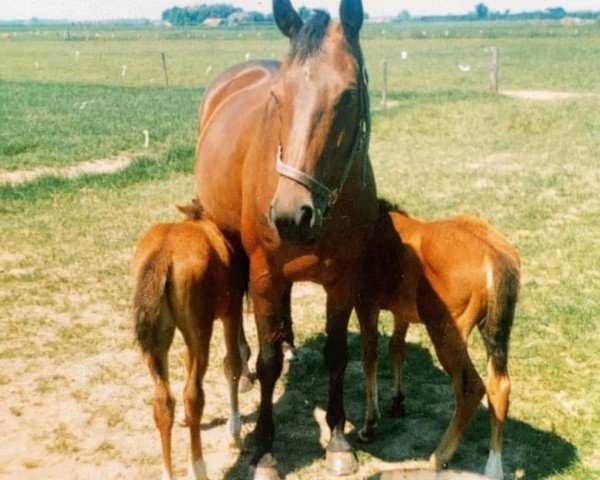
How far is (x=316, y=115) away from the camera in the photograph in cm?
286

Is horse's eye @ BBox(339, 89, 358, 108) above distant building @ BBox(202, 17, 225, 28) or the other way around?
the other way around

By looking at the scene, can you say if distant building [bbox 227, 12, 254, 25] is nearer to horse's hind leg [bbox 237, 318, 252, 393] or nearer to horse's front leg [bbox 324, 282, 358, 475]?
horse's hind leg [bbox 237, 318, 252, 393]

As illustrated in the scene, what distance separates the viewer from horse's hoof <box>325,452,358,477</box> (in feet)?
12.5

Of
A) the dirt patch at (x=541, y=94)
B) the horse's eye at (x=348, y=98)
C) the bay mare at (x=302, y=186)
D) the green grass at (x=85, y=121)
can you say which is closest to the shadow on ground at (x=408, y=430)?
the bay mare at (x=302, y=186)

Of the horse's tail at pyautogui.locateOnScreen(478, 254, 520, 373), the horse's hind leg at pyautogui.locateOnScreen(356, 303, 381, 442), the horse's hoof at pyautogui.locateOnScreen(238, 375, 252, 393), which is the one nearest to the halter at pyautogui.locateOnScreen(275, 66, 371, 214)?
the horse's tail at pyautogui.locateOnScreen(478, 254, 520, 373)

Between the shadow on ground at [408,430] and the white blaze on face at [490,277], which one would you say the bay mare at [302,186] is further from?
the white blaze on face at [490,277]

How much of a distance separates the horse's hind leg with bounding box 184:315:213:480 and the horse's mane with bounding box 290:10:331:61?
146 cm

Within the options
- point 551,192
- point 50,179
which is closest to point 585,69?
point 551,192

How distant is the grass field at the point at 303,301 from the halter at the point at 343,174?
179cm

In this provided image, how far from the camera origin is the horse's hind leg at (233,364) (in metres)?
4.04

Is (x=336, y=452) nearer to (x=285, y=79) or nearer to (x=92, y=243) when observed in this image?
(x=285, y=79)

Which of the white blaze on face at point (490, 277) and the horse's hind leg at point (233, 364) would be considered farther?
the horse's hind leg at point (233, 364)

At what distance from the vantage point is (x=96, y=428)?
4230 mm

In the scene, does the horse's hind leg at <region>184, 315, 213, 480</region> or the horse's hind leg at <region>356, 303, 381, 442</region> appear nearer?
the horse's hind leg at <region>184, 315, 213, 480</region>
